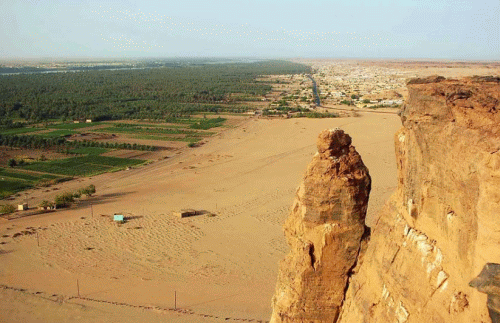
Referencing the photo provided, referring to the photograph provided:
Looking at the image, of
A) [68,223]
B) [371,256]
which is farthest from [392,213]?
[68,223]

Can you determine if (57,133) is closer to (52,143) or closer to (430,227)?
(52,143)

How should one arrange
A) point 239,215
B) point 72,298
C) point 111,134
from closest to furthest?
point 72,298
point 239,215
point 111,134

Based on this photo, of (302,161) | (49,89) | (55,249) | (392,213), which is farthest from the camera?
(49,89)

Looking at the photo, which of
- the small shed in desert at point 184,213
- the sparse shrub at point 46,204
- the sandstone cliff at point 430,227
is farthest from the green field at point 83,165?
the sandstone cliff at point 430,227

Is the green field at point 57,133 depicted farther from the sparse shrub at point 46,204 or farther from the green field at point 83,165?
the sparse shrub at point 46,204

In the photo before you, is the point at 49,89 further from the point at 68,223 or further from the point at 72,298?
the point at 72,298

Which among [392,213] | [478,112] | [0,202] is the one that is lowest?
[0,202]

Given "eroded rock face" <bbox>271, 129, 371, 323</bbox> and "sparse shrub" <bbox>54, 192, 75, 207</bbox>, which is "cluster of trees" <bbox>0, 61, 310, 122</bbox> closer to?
"sparse shrub" <bbox>54, 192, 75, 207</bbox>

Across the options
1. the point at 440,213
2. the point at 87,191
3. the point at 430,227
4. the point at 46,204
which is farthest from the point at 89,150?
the point at 440,213
